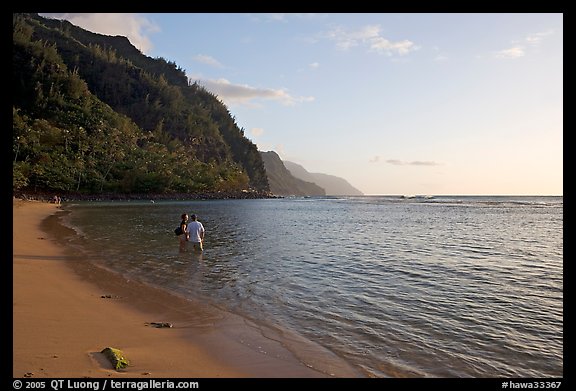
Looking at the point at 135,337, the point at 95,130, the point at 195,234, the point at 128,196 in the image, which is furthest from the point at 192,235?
the point at 95,130

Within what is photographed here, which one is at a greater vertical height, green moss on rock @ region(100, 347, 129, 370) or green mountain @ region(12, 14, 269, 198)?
green mountain @ region(12, 14, 269, 198)

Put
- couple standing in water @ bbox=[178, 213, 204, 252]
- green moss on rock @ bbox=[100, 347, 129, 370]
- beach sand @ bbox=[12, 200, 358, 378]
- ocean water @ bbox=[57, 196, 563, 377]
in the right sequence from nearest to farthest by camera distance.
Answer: green moss on rock @ bbox=[100, 347, 129, 370], beach sand @ bbox=[12, 200, 358, 378], ocean water @ bbox=[57, 196, 563, 377], couple standing in water @ bbox=[178, 213, 204, 252]

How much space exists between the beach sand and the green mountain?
77.4 metres

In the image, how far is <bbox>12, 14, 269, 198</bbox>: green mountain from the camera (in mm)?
98438

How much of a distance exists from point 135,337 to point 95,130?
134 meters

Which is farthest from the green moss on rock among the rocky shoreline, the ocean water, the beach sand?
the rocky shoreline

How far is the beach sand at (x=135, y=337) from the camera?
5.57 metres

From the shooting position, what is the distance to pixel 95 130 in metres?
124

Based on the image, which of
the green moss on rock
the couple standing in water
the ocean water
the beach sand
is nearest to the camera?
the green moss on rock

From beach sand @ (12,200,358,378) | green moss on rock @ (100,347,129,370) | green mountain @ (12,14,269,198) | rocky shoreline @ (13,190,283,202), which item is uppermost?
green mountain @ (12,14,269,198)

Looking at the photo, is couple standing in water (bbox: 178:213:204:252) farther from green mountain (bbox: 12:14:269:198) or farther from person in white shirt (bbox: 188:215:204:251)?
green mountain (bbox: 12:14:269:198)

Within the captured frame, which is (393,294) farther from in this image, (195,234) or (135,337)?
(195,234)
